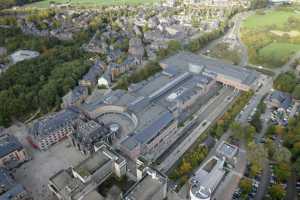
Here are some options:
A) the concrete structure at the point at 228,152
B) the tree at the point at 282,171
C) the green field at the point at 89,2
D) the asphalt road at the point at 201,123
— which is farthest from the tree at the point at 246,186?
the green field at the point at 89,2

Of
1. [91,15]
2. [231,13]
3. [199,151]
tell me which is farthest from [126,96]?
[231,13]

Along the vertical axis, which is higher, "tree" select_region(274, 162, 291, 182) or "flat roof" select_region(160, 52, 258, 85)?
"flat roof" select_region(160, 52, 258, 85)

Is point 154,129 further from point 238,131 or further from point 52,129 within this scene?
point 52,129

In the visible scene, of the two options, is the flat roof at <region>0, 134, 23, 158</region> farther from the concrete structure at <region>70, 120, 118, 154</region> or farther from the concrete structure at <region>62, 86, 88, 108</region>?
the concrete structure at <region>62, 86, 88, 108</region>

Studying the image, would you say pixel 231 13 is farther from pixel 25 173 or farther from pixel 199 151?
pixel 25 173

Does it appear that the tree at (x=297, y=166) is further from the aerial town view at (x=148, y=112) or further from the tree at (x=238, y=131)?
the tree at (x=238, y=131)

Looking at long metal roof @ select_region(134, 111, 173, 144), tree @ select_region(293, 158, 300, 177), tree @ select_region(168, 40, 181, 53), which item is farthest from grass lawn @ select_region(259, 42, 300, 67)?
long metal roof @ select_region(134, 111, 173, 144)
